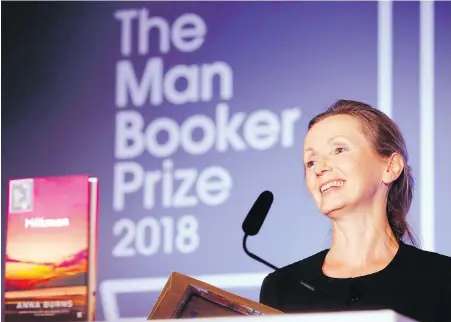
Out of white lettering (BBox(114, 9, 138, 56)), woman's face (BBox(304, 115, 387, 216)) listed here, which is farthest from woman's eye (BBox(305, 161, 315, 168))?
white lettering (BBox(114, 9, 138, 56))

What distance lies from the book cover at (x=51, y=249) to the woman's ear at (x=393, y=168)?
1285 millimetres

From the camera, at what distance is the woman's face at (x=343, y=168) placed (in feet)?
8.87

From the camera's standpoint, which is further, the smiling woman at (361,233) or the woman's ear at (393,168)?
the woman's ear at (393,168)

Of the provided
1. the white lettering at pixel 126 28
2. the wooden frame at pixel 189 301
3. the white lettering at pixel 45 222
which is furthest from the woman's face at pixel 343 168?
the white lettering at pixel 126 28

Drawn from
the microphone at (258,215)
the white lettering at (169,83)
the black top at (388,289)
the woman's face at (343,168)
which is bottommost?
the black top at (388,289)

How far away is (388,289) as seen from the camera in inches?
100

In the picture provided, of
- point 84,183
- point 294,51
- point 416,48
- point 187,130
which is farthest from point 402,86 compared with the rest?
point 84,183

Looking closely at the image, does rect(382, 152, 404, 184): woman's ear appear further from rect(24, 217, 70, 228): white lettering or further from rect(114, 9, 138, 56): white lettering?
rect(114, 9, 138, 56): white lettering

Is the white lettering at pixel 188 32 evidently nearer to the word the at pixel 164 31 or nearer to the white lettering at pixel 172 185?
the word the at pixel 164 31

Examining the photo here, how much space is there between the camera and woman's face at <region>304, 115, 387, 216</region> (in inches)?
106

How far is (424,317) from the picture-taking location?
8.22 feet

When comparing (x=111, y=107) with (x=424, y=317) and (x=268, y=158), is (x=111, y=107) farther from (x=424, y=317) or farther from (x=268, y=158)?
(x=424, y=317)

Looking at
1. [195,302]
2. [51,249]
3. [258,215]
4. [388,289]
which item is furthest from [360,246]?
[51,249]

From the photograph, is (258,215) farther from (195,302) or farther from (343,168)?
(195,302)
